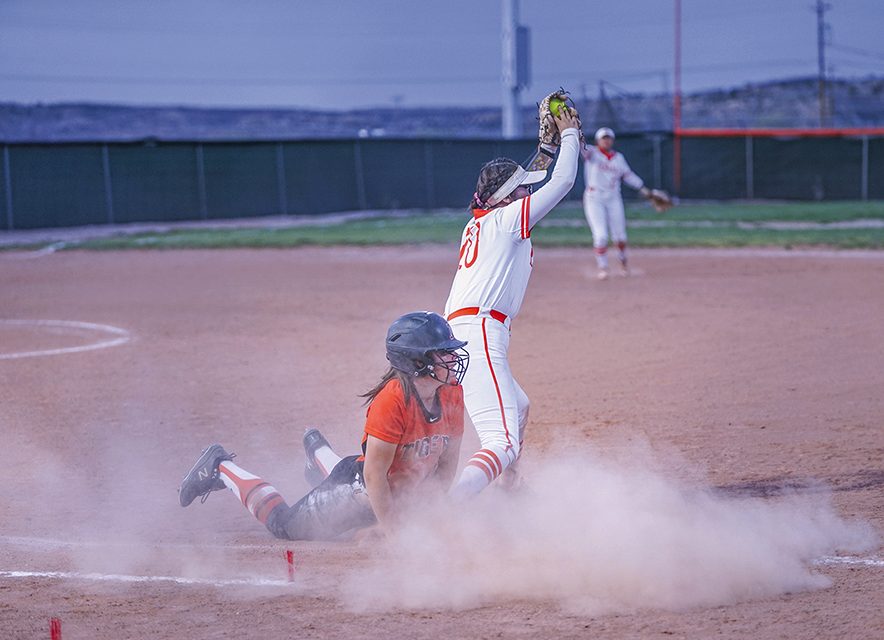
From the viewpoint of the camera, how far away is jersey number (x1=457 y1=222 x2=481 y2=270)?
625 cm

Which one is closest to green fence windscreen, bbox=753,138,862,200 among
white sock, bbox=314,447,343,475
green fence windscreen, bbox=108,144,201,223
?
green fence windscreen, bbox=108,144,201,223

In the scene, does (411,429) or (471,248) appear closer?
(411,429)

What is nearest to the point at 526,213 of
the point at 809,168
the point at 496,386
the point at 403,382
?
the point at 496,386

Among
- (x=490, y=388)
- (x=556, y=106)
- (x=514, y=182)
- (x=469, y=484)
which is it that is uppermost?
(x=556, y=106)

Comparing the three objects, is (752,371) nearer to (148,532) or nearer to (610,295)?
(610,295)

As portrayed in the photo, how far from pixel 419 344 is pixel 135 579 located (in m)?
1.83

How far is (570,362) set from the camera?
1107 centimetres

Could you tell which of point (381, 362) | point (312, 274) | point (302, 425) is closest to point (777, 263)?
point (312, 274)

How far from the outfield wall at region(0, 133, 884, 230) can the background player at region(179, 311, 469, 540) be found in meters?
23.9

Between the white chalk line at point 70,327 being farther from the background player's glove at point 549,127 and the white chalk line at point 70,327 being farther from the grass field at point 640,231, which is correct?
the grass field at point 640,231

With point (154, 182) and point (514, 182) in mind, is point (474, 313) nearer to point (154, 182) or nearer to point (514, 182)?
point (514, 182)

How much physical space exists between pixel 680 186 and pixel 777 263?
16553 millimetres

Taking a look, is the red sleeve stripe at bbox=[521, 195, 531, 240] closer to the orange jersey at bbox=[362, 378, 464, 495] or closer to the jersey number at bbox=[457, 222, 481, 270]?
the jersey number at bbox=[457, 222, 481, 270]

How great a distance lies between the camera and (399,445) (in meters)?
5.41
